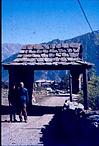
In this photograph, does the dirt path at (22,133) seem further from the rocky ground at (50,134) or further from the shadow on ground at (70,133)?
the shadow on ground at (70,133)

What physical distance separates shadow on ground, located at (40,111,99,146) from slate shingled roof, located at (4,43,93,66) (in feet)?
16.8

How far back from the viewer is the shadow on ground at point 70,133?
9.61m

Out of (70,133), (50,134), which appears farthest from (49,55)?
(70,133)

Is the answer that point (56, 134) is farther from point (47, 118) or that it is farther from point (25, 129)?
point (47, 118)

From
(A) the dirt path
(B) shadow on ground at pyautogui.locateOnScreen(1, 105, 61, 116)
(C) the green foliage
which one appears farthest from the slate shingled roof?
(A) the dirt path

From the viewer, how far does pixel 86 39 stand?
626 feet

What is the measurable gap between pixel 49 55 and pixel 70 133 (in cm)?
739

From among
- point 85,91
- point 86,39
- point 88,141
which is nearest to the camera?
point 88,141

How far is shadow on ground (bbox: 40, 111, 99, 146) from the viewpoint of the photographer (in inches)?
378

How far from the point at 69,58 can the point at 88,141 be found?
831 centimetres

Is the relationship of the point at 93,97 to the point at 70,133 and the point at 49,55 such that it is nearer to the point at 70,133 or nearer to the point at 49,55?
the point at 49,55

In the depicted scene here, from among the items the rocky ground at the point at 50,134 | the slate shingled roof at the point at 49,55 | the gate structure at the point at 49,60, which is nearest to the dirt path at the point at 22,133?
the rocky ground at the point at 50,134

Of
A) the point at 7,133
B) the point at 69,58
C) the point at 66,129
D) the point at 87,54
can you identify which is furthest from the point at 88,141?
the point at 87,54

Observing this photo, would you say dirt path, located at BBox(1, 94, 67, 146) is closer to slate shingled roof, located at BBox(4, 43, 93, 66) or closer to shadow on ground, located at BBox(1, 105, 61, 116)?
shadow on ground, located at BBox(1, 105, 61, 116)
